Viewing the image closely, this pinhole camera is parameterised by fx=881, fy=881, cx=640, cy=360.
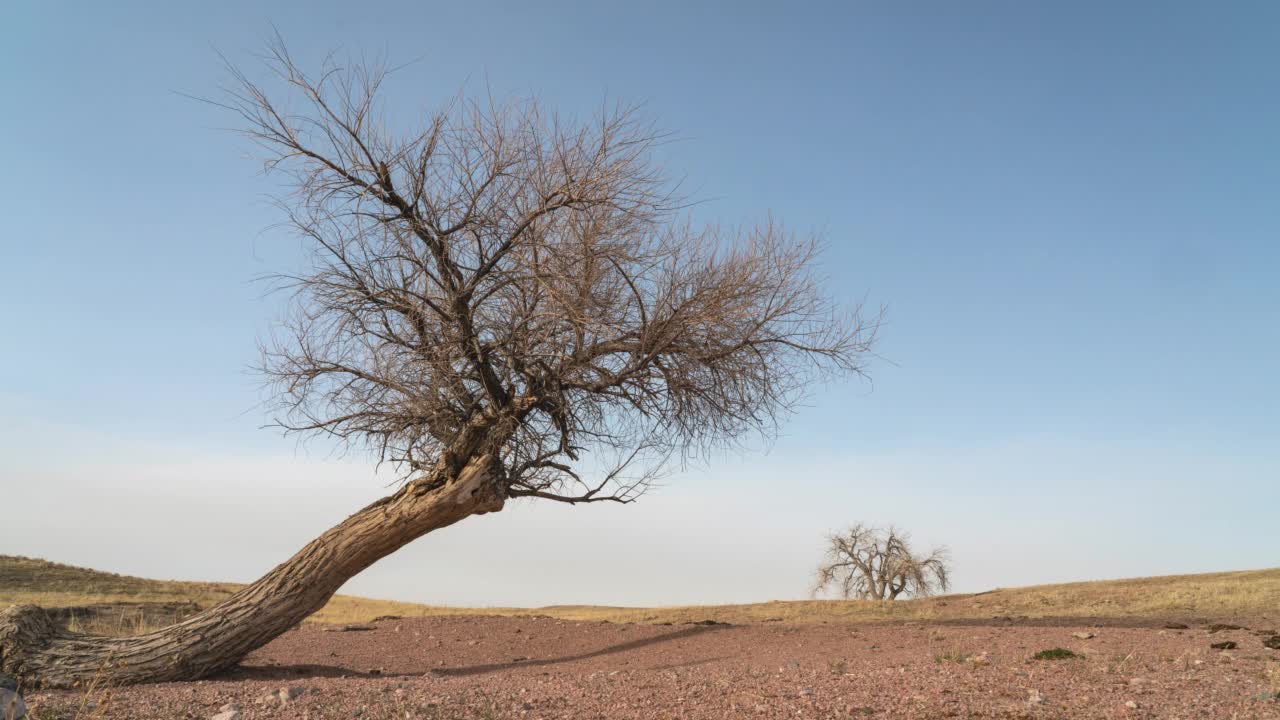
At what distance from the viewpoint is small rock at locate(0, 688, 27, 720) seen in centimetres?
588

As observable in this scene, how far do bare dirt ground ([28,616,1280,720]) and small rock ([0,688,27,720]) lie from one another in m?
0.35

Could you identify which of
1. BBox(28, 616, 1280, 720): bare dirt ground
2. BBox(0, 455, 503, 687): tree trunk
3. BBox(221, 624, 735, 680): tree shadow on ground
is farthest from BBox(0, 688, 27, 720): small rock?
BBox(221, 624, 735, 680): tree shadow on ground

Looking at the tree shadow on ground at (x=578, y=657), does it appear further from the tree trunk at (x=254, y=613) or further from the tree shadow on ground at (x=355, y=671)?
the tree trunk at (x=254, y=613)

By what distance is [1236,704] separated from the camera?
7105mm

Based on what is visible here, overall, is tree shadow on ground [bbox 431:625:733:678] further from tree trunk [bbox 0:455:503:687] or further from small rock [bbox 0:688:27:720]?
small rock [bbox 0:688:27:720]

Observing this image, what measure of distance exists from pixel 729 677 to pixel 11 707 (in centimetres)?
547

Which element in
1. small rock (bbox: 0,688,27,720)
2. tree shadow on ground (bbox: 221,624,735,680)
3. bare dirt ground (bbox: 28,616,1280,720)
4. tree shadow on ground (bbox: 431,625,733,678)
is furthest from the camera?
tree shadow on ground (bbox: 431,625,733,678)

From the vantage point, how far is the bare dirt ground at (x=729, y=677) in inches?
258

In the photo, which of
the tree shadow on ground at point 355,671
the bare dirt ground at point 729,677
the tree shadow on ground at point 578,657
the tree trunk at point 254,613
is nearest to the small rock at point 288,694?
the bare dirt ground at point 729,677

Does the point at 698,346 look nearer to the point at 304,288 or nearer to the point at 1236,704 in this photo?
the point at 304,288

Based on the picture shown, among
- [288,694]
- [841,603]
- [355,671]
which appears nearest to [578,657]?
[355,671]

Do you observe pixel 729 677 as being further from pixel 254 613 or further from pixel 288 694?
pixel 254 613

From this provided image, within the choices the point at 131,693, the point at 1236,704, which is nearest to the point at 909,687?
the point at 1236,704

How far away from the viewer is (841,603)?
22656mm
